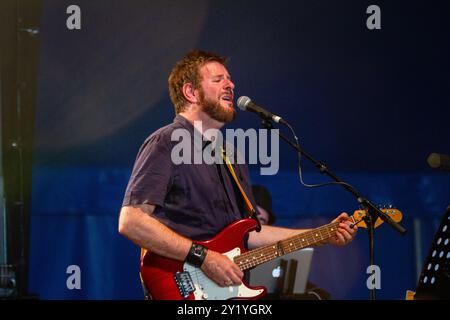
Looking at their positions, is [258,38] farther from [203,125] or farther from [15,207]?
[15,207]

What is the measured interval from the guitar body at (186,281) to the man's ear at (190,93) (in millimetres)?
776

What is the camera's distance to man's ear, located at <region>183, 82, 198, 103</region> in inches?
127

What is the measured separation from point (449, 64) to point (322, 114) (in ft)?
3.94

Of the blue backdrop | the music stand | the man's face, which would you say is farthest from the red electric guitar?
the blue backdrop

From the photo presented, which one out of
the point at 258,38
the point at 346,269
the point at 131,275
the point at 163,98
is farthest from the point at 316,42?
the point at 131,275

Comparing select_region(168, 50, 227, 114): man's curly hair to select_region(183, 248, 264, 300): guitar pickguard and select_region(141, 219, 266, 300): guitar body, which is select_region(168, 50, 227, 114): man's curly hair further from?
select_region(183, 248, 264, 300): guitar pickguard

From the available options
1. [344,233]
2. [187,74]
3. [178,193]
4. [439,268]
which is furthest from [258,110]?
[439,268]

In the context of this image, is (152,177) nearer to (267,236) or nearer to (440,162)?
(267,236)

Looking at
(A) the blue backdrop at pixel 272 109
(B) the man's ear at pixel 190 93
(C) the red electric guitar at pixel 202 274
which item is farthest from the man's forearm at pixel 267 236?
(A) the blue backdrop at pixel 272 109

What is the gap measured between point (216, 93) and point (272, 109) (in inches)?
75.2

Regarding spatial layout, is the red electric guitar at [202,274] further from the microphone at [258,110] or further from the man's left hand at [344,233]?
the microphone at [258,110]

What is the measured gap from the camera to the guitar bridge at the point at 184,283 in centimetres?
272

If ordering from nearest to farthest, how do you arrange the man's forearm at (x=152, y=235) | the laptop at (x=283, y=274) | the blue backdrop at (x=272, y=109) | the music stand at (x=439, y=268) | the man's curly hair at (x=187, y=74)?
the music stand at (x=439, y=268), the man's forearm at (x=152, y=235), the man's curly hair at (x=187, y=74), the laptop at (x=283, y=274), the blue backdrop at (x=272, y=109)
